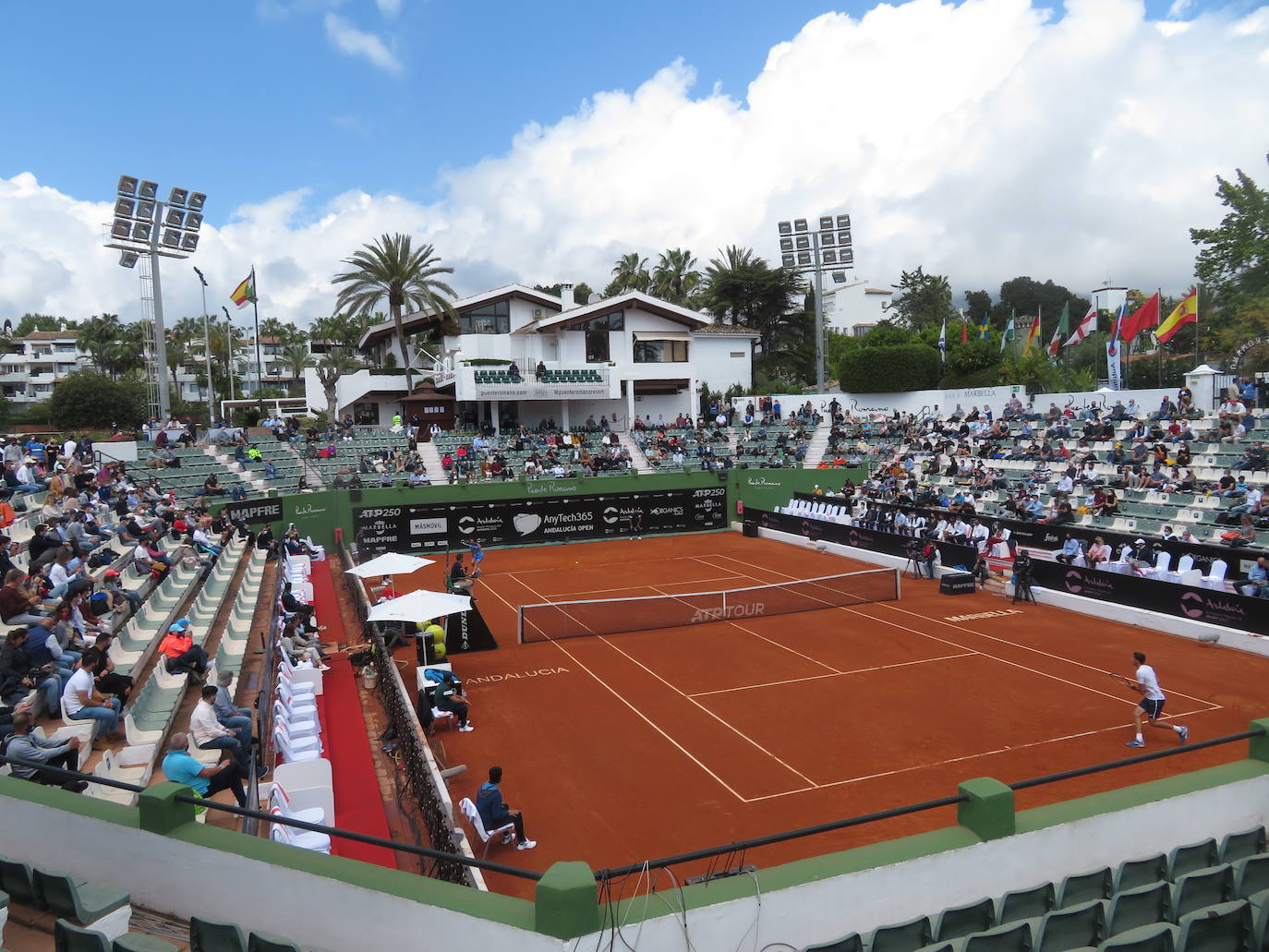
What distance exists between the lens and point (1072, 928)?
604cm

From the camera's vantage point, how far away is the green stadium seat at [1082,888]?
6.82 m

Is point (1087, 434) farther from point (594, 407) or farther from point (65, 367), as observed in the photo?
point (65, 367)

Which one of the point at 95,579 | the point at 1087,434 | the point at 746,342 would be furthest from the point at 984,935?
the point at 746,342

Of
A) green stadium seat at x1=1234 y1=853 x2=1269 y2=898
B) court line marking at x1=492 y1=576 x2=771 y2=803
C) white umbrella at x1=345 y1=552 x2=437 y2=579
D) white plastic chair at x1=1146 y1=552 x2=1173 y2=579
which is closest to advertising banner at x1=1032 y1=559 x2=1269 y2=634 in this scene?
white plastic chair at x1=1146 y1=552 x2=1173 y2=579

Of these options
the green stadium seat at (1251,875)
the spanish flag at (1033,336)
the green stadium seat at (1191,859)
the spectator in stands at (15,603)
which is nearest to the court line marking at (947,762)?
the green stadium seat at (1191,859)

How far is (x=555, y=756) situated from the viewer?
45.1ft

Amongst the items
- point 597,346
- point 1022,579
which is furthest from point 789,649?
point 597,346

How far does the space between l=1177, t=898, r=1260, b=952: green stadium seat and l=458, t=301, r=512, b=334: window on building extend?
159ft

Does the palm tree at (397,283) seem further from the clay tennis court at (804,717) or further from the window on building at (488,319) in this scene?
the clay tennis court at (804,717)

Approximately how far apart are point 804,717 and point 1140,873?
854cm

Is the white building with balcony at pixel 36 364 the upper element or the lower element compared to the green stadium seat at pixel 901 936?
upper

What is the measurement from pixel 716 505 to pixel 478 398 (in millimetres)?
14912

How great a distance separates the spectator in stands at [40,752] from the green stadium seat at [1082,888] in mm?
9178

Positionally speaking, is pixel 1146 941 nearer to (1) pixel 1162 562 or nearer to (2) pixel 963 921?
(2) pixel 963 921
